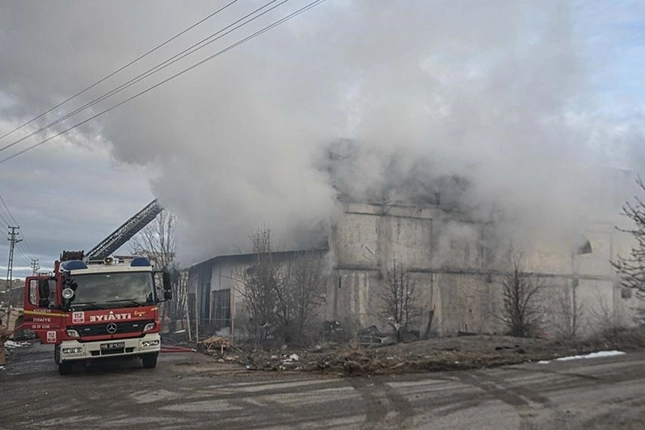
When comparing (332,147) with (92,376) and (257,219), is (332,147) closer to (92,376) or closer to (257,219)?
(257,219)

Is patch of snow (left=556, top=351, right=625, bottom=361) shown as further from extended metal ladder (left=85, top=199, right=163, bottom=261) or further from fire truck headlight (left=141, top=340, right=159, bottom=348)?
extended metal ladder (left=85, top=199, right=163, bottom=261)

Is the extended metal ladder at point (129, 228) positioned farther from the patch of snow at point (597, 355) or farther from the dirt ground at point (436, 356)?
the patch of snow at point (597, 355)

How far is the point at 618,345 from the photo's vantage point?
13203 mm

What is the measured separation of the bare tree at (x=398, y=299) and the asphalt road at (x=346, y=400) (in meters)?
15.9

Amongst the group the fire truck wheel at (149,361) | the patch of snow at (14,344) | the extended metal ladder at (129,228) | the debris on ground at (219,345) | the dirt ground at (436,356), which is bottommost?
the patch of snow at (14,344)

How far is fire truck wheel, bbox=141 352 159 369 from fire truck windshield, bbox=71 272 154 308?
117cm

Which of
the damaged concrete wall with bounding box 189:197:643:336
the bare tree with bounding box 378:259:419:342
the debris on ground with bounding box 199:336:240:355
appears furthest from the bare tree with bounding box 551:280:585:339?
the debris on ground with bounding box 199:336:240:355

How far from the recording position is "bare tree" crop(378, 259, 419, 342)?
2714cm

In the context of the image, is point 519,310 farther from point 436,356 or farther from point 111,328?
point 111,328

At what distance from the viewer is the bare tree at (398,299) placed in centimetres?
2714

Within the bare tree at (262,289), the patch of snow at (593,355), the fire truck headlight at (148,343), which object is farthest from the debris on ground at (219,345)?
the patch of snow at (593,355)

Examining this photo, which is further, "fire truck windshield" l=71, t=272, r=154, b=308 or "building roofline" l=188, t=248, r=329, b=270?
"building roofline" l=188, t=248, r=329, b=270

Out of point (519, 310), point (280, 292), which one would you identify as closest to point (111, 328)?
point (280, 292)

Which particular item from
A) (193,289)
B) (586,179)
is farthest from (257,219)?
(586,179)
